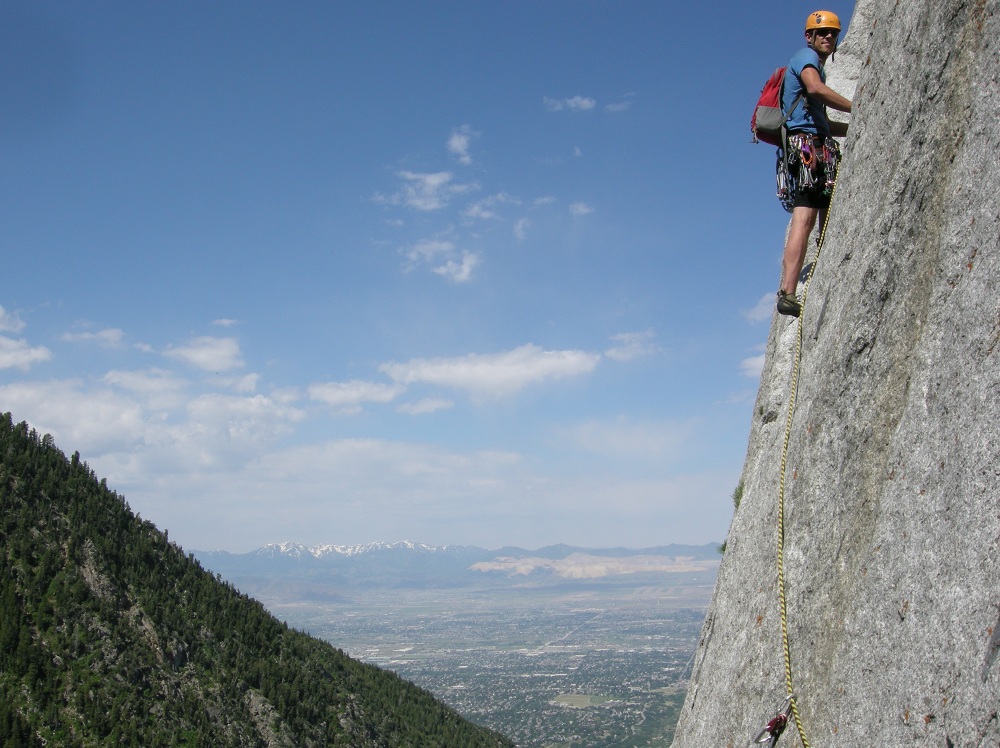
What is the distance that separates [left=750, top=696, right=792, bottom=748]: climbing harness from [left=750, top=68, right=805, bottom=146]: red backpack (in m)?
7.21

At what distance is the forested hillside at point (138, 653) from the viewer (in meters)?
87.0

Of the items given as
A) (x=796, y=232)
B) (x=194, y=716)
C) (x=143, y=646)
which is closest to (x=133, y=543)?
(x=143, y=646)

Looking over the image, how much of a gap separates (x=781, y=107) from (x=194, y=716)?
4243 inches

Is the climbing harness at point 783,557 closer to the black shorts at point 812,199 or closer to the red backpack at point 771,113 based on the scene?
the black shorts at point 812,199

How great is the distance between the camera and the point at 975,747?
4.12 metres

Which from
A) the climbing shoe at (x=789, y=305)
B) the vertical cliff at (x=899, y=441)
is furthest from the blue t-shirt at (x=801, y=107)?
the climbing shoe at (x=789, y=305)

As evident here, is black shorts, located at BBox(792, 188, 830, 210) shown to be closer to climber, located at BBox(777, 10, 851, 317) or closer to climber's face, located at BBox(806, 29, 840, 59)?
climber, located at BBox(777, 10, 851, 317)

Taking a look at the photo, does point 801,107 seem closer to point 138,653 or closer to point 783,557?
point 783,557

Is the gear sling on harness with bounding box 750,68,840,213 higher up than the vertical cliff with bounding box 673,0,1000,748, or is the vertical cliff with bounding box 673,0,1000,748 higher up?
the gear sling on harness with bounding box 750,68,840,213

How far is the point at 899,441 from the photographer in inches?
218

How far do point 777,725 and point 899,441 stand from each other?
2.85 meters

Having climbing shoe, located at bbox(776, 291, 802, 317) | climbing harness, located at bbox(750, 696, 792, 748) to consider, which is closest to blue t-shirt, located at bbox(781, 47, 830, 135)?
climbing shoe, located at bbox(776, 291, 802, 317)

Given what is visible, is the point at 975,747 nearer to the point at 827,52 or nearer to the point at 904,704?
the point at 904,704

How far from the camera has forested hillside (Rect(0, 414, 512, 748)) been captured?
87000 millimetres
